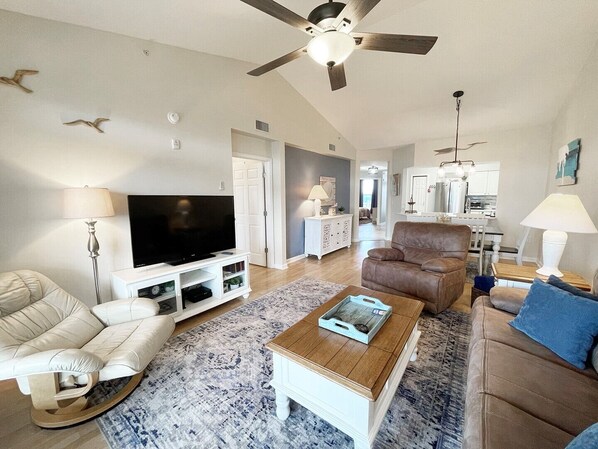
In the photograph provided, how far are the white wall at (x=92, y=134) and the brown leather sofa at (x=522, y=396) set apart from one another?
299 centimetres

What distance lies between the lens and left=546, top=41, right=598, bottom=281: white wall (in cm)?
240

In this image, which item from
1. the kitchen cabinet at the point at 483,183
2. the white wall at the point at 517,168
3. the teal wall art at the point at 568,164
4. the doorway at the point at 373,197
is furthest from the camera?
the doorway at the point at 373,197

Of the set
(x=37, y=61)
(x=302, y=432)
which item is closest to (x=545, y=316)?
(x=302, y=432)

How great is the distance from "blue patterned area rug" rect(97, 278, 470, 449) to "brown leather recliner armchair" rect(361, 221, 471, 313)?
0.40m

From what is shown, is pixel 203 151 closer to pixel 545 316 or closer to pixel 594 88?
pixel 545 316

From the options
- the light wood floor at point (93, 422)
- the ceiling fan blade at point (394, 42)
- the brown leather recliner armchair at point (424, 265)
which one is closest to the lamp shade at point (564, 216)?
the brown leather recliner armchair at point (424, 265)

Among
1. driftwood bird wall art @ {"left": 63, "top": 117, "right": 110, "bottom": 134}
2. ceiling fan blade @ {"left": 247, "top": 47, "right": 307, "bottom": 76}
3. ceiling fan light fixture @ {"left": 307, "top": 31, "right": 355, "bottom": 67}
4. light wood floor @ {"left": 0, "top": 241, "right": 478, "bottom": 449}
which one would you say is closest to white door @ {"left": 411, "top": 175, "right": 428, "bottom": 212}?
light wood floor @ {"left": 0, "top": 241, "right": 478, "bottom": 449}

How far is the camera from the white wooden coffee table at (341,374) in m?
1.19

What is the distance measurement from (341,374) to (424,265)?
199cm

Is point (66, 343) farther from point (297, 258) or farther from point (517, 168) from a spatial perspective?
point (517, 168)

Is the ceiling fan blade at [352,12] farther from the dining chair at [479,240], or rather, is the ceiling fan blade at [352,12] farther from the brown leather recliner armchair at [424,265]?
the dining chair at [479,240]

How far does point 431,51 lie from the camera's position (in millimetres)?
3100

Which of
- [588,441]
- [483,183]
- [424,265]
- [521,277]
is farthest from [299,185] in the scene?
[483,183]

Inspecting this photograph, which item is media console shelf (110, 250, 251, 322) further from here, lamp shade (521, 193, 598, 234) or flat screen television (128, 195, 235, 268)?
lamp shade (521, 193, 598, 234)
